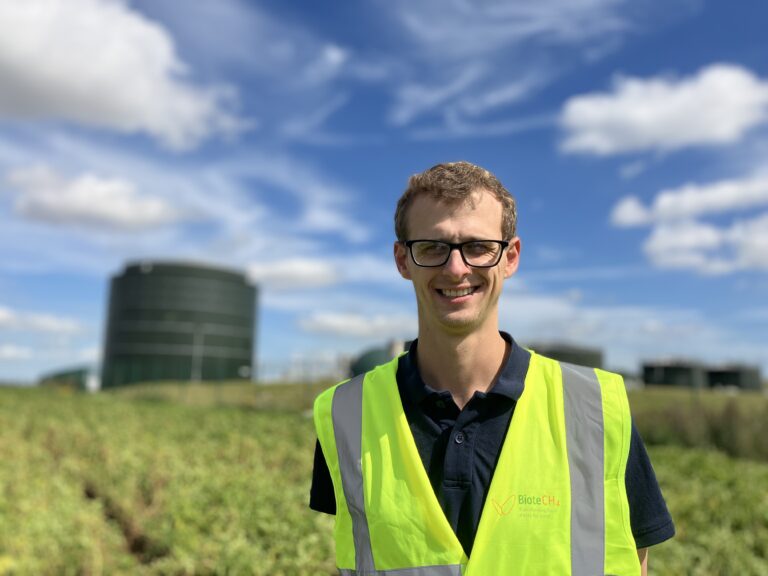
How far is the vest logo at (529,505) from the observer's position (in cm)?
201

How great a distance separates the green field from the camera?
4.79 metres

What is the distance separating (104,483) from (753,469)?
8.37 m

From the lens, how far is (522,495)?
2029 millimetres

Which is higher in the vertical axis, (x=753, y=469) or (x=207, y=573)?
(x=753, y=469)

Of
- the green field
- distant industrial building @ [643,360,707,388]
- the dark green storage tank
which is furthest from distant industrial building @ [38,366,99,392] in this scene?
distant industrial building @ [643,360,707,388]

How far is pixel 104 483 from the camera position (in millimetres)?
7852

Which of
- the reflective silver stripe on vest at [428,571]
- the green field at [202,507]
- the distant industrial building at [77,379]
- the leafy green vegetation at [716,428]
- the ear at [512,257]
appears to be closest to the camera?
the reflective silver stripe on vest at [428,571]

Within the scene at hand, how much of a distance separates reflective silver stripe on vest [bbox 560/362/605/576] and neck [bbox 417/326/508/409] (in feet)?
0.84

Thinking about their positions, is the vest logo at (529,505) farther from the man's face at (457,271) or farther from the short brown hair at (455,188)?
the short brown hair at (455,188)

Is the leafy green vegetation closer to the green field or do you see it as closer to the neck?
the green field

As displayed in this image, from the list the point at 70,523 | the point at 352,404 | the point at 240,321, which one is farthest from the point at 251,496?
the point at 240,321

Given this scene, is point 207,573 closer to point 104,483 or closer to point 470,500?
point 470,500

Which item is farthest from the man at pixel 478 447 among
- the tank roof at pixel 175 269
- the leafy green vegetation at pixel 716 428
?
the tank roof at pixel 175 269

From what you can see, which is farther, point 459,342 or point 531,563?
point 459,342
